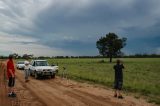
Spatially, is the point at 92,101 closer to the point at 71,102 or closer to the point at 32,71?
the point at 71,102

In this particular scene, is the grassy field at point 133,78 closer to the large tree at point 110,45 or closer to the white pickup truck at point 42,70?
the white pickup truck at point 42,70

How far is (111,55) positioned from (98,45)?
646 centimetres

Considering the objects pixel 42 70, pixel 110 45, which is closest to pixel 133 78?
pixel 42 70

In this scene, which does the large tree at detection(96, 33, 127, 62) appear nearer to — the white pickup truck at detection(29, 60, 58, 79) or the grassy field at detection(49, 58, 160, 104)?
the grassy field at detection(49, 58, 160, 104)

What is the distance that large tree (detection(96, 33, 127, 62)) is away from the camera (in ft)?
346

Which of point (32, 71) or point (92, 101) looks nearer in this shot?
point (92, 101)

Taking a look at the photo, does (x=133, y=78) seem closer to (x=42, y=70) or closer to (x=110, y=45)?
(x=42, y=70)

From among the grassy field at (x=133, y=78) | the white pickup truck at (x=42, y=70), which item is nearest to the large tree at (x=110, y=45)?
the grassy field at (x=133, y=78)

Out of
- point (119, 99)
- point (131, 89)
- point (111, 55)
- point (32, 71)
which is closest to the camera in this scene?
point (119, 99)

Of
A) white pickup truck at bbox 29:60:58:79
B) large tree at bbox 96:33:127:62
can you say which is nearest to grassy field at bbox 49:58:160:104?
white pickup truck at bbox 29:60:58:79

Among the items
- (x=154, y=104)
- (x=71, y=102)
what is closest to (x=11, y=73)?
(x=71, y=102)

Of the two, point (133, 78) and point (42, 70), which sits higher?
point (42, 70)

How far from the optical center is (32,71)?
105 feet

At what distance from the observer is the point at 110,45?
4183 inches
